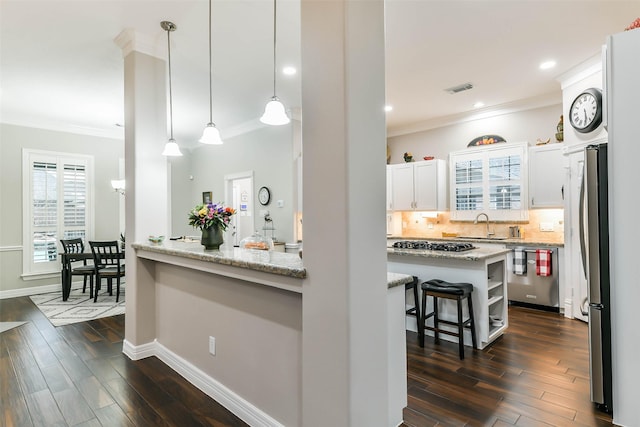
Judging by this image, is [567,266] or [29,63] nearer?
[29,63]

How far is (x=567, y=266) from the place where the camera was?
426 centimetres

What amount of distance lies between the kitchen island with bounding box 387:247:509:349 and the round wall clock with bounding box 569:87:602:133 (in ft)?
5.91

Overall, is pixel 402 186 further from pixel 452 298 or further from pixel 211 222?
pixel 211 222

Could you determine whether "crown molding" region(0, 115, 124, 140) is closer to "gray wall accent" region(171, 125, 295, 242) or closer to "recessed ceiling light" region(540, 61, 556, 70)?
"gray wall accent" region(171, 125, 295, 242)

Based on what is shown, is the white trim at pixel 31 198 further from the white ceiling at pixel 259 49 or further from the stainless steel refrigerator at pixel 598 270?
the stainless steel refrigerator at pixel 598 270

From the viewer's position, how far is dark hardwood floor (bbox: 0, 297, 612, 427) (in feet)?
Result: 6.93

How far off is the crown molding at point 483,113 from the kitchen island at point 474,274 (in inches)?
112

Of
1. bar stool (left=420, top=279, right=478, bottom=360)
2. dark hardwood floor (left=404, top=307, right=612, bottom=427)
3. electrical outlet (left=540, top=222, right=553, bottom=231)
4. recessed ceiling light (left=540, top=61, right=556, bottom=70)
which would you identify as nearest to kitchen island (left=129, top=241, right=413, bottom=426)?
dark hardwood floor (left=404, top=307, right=612, bottom=427)

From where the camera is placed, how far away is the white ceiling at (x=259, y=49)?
9.19 feet

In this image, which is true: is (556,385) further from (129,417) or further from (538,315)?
(129,417)

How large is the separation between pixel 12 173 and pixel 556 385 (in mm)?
7682

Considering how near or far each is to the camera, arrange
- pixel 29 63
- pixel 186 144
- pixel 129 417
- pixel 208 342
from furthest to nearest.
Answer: pixel 186 144
pixel 29 63
pixel 208 342
pixel 129 417

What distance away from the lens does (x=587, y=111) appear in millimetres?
3822

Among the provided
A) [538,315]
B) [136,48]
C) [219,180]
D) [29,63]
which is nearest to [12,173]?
[29,63]
